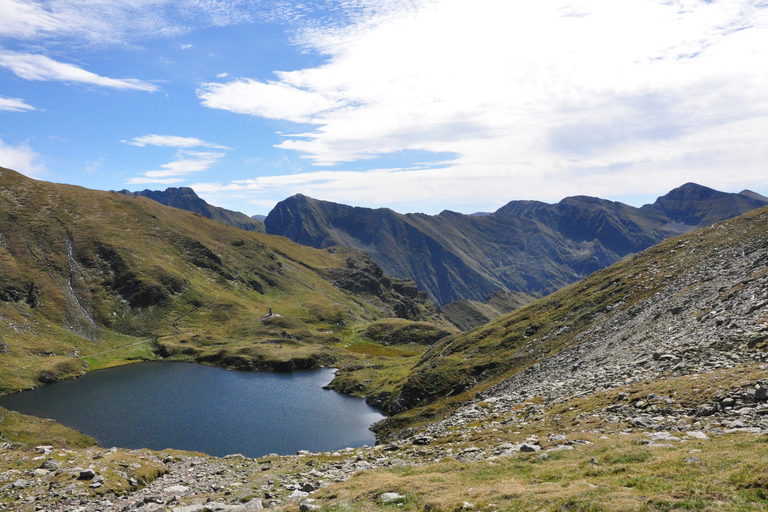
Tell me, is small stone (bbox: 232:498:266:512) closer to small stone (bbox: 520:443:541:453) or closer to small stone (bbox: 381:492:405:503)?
small stone (bbox: 381:492:405:503)

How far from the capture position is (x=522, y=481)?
68.7ft

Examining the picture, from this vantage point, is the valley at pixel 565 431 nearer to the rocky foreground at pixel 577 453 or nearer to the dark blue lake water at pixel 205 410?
the rocky foreground at pixel 577 453

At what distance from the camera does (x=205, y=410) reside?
109750 mm

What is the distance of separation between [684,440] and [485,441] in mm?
15852

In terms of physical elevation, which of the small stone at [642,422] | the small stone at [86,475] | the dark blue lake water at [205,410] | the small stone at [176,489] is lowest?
the dark blue lake water at [205,410]

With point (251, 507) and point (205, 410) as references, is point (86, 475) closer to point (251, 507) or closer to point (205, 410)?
point (251, 507)

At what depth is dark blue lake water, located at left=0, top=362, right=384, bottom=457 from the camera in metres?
87.6

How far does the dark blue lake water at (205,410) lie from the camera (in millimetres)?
87562

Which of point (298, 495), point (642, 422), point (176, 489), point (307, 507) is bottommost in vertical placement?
point (176, 489)

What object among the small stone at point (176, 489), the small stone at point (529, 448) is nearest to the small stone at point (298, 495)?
the small stone at point (176, 489)

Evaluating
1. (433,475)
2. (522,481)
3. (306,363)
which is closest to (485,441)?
(433,475)

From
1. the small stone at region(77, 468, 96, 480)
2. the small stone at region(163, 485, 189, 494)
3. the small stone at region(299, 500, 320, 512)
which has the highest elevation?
the small stone at region(299, 500, 320, 512)

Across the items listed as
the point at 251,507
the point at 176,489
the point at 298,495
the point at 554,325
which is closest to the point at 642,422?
the point at 298,495

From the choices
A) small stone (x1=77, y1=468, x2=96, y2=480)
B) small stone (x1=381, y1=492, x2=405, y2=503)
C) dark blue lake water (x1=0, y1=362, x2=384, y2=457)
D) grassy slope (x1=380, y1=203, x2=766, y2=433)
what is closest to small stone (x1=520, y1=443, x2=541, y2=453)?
small stone (x1=381, y1=492, x2=405, y2=503)
